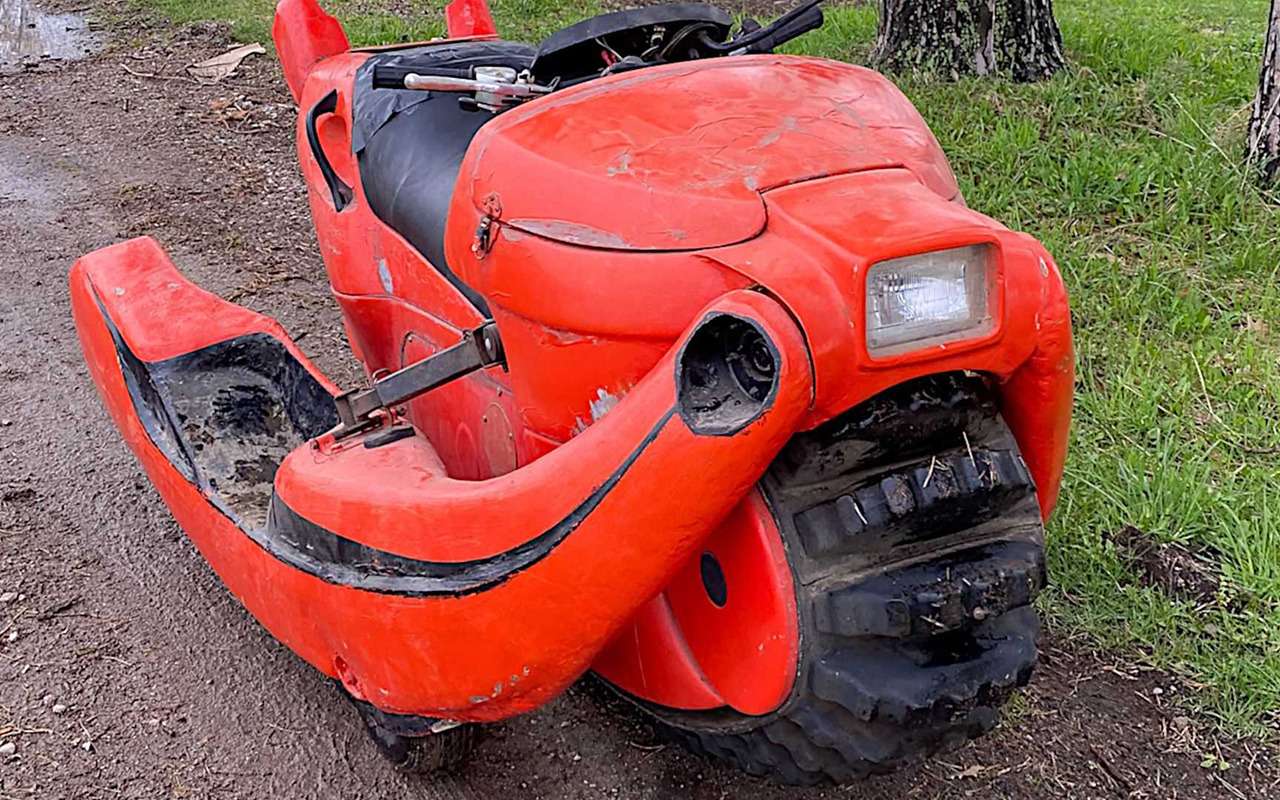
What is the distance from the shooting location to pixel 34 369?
375 centimetres

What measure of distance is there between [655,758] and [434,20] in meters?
5.47

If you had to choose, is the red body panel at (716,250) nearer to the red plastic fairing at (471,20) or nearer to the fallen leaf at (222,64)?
the red plastic fairing at (471,20)

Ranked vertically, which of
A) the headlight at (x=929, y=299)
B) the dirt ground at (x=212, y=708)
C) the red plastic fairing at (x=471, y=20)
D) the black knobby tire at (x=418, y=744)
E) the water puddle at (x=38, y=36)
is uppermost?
the headlight at (x=929, y=299)

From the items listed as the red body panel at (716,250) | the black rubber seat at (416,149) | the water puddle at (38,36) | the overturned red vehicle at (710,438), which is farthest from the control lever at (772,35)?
the water puddle at (38,36)

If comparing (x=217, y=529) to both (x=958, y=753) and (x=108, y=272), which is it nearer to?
(x=108, y=272)

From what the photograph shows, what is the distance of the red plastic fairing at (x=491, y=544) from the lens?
1478 millimetres

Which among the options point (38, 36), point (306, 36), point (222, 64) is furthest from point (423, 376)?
point (38, 36)

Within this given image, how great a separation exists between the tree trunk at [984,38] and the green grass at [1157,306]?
0.12 m

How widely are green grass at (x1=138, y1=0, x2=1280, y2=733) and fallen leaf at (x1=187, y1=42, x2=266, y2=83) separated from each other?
2.92m

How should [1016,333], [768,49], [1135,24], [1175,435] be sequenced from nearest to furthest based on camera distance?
1. [1016,333]
2. [768,49]
3. [1175,435]
4. [1135,24]

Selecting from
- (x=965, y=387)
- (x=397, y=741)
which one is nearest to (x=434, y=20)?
(x=397, y=741)

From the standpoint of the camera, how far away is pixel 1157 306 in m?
3.60

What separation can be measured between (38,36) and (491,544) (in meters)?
6.94

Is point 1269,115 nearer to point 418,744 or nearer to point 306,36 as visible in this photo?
point 306,36
